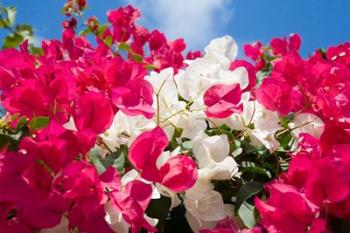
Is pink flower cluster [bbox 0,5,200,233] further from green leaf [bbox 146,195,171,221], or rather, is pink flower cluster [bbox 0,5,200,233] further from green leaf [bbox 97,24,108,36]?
green leaf [bbox 97,24,108,36]

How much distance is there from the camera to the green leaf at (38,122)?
2.52 ft

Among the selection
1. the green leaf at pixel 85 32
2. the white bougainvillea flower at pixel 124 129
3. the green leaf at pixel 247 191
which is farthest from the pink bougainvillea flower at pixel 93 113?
the green leaf at pixel 85 32

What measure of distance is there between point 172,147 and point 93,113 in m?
0.20

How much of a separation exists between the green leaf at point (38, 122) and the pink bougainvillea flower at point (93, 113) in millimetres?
38

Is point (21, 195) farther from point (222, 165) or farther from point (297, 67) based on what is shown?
point (297, 67)

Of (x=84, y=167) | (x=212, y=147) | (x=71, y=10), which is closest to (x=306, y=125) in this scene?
(x=212, y=147)

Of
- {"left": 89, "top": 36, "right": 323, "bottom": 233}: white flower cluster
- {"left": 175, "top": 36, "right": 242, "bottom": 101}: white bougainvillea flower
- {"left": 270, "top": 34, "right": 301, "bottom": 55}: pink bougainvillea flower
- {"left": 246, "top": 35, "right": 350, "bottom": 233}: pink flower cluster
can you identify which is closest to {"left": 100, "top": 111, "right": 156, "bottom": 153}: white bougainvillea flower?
{"left": 89, "top": 36, "right": 323, "bottom": 233}: white flower cluster

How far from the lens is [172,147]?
36.9 inches

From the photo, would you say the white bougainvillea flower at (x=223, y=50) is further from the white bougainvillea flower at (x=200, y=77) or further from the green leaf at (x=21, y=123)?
the green leaf at (x=21, y=123)

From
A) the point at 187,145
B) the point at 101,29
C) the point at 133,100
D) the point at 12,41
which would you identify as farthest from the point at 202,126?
the point at 101,29

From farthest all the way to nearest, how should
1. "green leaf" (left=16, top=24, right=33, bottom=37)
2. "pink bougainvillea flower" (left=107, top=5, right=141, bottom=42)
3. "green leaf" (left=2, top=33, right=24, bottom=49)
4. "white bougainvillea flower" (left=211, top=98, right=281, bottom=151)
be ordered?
"pink bougainvillea flower" (left=107, top=5, right=141, bottom=42) < "green leaf" (left=16, top=24, right=33, bottom=37) < "green leaf" (left=2, top=33, right=24, bottom=49) < "white bougainvillea flower" (left=211, top=98, right=281, bottom=151)

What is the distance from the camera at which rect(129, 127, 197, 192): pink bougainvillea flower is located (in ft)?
2.45

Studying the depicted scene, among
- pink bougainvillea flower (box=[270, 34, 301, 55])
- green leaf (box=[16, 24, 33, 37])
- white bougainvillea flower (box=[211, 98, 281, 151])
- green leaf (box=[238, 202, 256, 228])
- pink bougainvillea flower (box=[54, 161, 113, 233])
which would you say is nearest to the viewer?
pink bougainvillea flower (box=[54, 161, 113, 233])

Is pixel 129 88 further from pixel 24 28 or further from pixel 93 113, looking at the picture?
pixel 24 28
